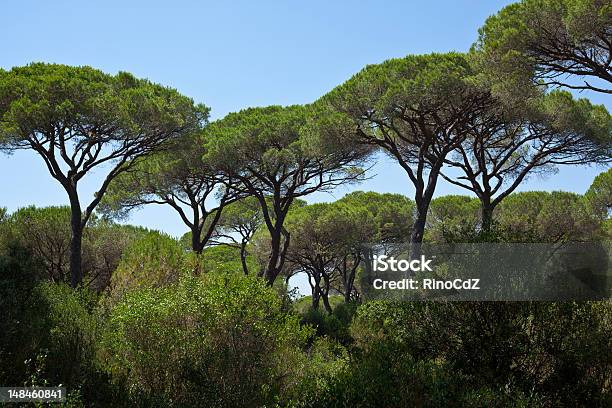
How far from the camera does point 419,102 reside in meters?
16.4

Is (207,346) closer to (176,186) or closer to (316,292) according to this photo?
(176,186)

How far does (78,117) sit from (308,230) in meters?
14.6

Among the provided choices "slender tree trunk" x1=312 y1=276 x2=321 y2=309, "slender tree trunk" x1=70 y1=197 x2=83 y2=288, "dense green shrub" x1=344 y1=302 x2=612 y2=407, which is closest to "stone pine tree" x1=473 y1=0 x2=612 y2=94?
"dense green shrub" x1=344 y1=302 x2=612 y2=407

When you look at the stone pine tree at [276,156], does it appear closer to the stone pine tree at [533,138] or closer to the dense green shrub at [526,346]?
the stone pine tree at [533,138]

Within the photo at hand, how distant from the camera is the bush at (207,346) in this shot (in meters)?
7.32

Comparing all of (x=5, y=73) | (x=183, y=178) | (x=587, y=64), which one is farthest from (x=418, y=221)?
(x=5, y=73)

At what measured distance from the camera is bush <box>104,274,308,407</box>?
732 centimetres

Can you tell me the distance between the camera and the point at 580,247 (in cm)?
1012

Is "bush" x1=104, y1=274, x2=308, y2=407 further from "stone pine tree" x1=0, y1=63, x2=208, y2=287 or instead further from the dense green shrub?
"stone pine tree" x1=0, y1=63, x2=208, y2=287

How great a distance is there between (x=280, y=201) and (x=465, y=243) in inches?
569

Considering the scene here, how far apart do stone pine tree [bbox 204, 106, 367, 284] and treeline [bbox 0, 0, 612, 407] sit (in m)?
0.09

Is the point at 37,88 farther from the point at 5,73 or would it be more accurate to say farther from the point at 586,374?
the point at 586,374

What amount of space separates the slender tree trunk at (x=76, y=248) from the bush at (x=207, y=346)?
29.8 feet

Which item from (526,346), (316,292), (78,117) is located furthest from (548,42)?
(316,292)
